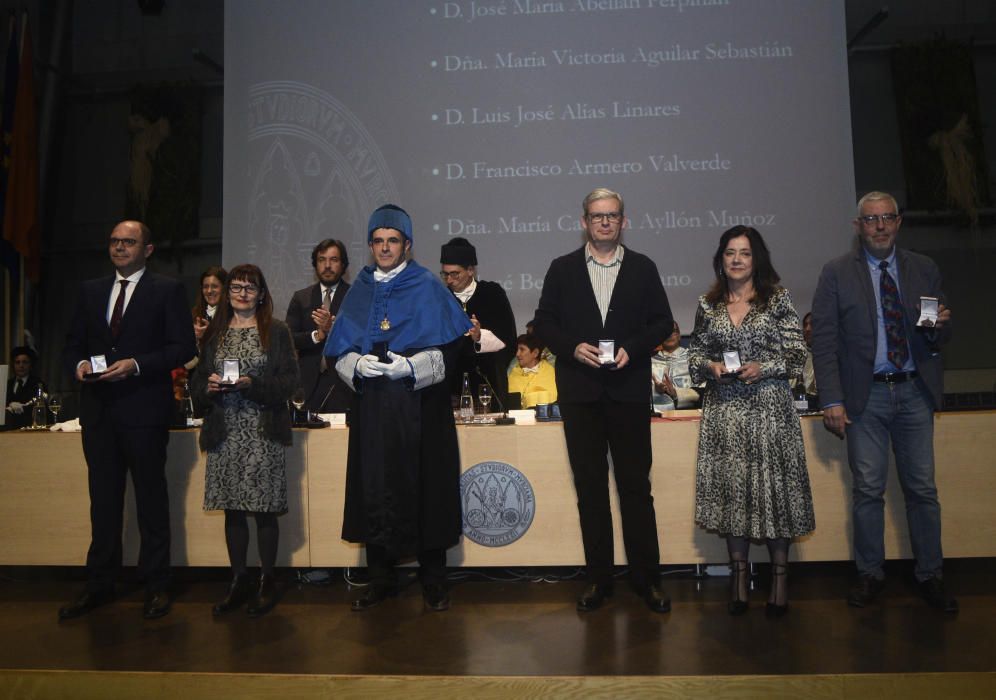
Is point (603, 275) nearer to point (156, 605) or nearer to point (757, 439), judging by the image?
point (757, 439)

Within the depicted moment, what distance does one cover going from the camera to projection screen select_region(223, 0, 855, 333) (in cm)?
577

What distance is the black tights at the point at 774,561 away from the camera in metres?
3.23

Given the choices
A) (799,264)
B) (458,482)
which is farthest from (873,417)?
(799,264)

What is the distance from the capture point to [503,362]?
478 centimetres

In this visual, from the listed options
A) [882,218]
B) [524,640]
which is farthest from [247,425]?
[882,218]

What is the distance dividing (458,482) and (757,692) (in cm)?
144

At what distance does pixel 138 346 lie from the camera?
11.8 ft

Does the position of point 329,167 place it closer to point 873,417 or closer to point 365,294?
point 365,294

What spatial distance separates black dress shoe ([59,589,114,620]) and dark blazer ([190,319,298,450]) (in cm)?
79

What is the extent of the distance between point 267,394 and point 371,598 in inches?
37.4

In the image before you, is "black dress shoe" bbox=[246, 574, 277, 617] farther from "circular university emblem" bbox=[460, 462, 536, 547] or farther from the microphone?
the microphone

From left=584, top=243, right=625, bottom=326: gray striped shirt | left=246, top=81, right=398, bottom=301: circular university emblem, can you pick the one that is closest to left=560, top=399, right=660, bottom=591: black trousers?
left=584, top=243, right=625, bottom=326: gray striped shirt

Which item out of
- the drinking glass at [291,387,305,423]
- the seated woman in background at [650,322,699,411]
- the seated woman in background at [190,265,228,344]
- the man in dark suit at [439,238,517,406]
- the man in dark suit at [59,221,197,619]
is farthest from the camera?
the seated woman in background at [650,322,699,411]

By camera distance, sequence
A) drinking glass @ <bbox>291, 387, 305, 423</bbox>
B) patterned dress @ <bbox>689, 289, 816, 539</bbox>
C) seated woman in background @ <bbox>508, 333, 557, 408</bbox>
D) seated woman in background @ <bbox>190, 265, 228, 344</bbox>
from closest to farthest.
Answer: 1. patterned dress @ <bbox>689, 289, 816, 539</bbox>
2. drinking glass @ <bbox>291, 387, 305, 423</bbox>
3. seated woman in background @ <bbox>508, 333, 557, 408</bbox>
4. seated woman in background @ <bbox>190, 265, 228, 344</bbox>
